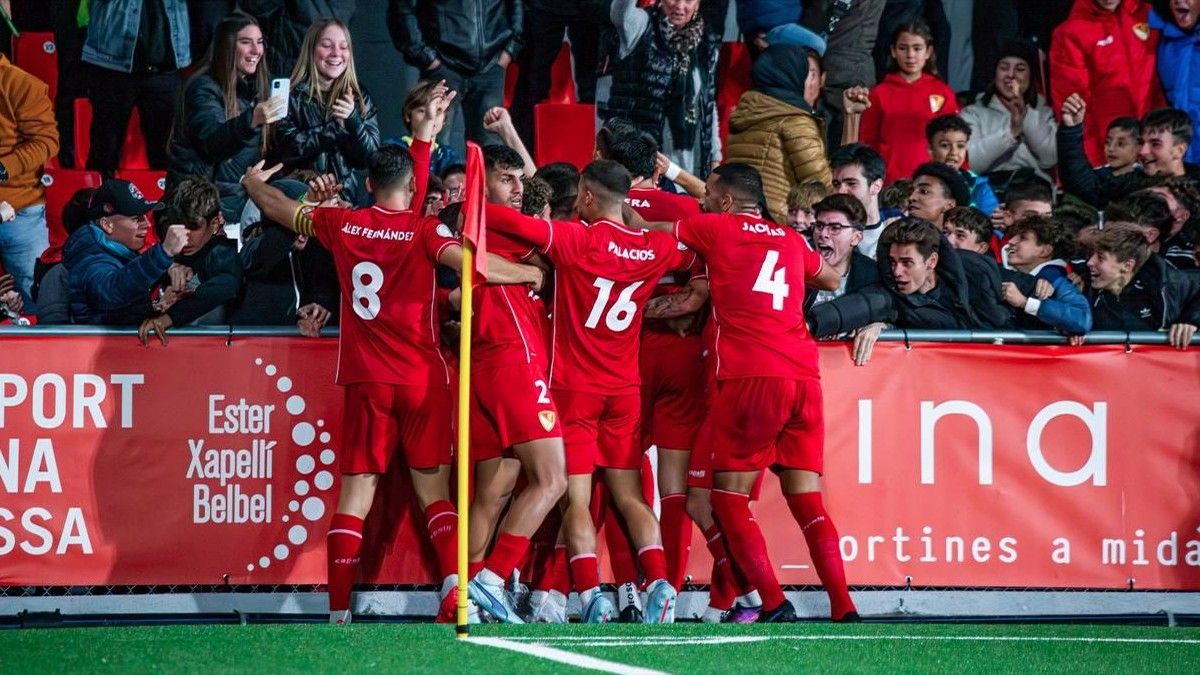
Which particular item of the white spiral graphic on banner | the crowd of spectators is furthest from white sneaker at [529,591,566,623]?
the crowd of spectators

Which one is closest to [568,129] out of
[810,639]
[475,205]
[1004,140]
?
[1004,140]

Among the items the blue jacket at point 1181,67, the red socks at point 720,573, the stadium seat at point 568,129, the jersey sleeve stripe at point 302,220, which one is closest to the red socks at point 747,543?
the red socks at point 720,573

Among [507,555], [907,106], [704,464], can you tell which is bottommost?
[507,555]

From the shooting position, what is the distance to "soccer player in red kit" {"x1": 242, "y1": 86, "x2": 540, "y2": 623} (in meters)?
8.69

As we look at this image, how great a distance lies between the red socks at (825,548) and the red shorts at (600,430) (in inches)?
35.5

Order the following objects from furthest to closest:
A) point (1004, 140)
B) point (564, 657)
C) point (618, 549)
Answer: point (1004, 140), point (618, 549), point (564, 657)

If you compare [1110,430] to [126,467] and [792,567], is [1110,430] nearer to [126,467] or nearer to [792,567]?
[792,567]

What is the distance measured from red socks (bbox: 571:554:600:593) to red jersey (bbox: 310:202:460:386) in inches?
47.2

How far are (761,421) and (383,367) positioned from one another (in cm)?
193

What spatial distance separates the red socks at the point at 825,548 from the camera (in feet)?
28.3

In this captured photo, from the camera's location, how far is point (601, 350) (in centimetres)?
873

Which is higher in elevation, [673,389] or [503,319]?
[503,319]

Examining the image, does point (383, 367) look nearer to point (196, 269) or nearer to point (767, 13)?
point (196, 269)

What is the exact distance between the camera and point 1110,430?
30.5ft
